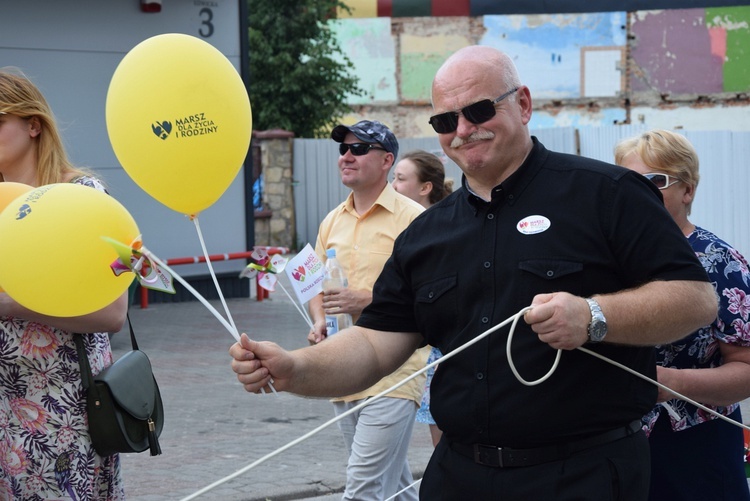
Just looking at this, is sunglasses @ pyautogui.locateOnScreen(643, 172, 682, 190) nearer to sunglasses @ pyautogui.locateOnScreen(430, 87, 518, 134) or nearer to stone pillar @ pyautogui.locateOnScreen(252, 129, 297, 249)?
sunglasses @ pyautogui.locateOnScreen(430, 87, 518, 134)

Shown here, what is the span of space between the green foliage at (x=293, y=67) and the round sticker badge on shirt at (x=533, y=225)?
2564 centimetres

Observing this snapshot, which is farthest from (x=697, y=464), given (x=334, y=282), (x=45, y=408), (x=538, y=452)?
(x=45, y=408)

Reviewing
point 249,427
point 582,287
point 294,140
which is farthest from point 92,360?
point 294,140

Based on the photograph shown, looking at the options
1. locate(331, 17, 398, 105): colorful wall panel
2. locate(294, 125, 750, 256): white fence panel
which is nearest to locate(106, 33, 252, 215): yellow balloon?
locate(294, 125, 750, 256): white fence panel

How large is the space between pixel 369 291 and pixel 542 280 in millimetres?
2491

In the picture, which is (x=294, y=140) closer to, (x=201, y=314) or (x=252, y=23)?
(x=252, y=23)

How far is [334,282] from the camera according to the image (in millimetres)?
5305

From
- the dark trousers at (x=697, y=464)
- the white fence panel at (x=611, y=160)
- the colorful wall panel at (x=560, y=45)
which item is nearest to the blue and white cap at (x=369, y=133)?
the dark trousers at (x=697, y=464)

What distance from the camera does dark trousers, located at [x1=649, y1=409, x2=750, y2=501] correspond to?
3.74 m

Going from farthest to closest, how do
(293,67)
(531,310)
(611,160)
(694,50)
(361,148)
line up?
(694,50) → (293,67) → (611,160) → (361,148) → (531,310)

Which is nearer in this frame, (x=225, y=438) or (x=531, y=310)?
(x=531, y=310)

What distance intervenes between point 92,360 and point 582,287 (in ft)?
5.65

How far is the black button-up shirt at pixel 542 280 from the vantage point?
281 cm

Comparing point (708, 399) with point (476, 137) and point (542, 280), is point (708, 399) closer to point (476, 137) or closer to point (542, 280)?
point (542, 280)
